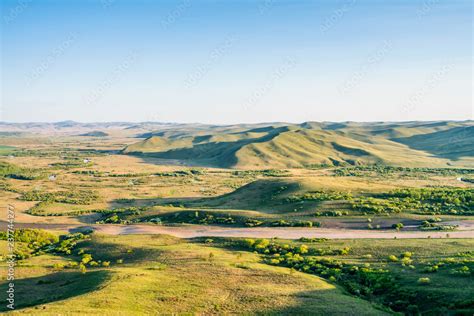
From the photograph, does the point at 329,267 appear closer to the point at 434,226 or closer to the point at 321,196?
the point at 434,226

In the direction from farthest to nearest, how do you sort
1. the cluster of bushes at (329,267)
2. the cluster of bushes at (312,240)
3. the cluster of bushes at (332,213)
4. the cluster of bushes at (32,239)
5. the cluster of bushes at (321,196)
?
1. the cluster of bushes at (321,196)
2. the cluster of bushes at (332,213)
3. the cluster of bushes at (32,239)
4. the cluster of bushes at (312,240)
5. the cluster of bushes at (329,267)

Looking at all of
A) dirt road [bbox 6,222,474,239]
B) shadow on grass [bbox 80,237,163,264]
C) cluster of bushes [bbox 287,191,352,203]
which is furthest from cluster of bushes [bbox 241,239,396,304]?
cluster of bushes [bbox 287,191,352,203]

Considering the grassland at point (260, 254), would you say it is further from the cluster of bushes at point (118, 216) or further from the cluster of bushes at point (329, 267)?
the cluster of bushes at point (118, 216)

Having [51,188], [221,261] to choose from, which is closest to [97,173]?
[51,188]

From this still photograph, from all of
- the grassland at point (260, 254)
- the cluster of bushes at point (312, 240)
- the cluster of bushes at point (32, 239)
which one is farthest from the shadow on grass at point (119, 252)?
the cluster of bushes at point (312, 240)

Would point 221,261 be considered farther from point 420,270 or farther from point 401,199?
point 401,199

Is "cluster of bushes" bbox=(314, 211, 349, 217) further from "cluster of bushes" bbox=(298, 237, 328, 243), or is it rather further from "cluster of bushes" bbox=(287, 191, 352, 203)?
"cluster of bushes" bbox=(298, 237, 328, 243)
